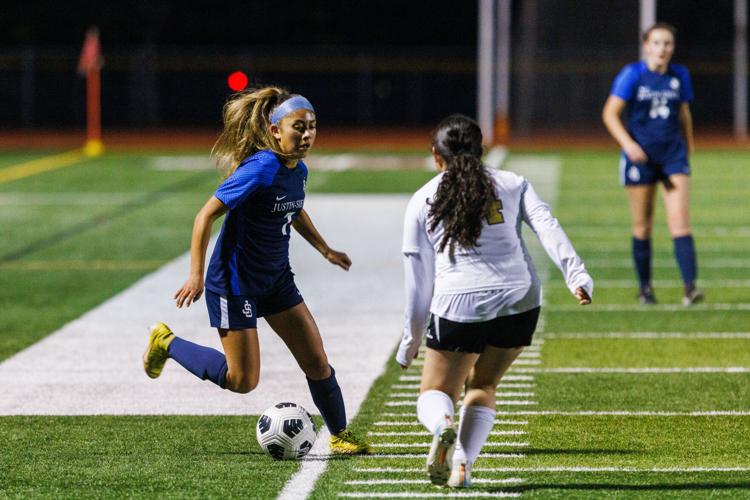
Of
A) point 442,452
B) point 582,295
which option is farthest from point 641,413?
point 442,452

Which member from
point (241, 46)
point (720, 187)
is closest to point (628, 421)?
point (720, 187)

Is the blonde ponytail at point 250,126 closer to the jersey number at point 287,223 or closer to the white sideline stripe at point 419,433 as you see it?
the jersey number at point 287,223

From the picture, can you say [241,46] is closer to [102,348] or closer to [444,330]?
[102,348]

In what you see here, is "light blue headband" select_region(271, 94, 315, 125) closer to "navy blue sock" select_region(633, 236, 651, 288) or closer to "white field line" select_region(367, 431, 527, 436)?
"white field line" select_region(367, 431, 527, 436)

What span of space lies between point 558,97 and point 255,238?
1196 inches

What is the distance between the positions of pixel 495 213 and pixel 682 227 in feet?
19.9

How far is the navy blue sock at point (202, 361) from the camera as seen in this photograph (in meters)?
6.77

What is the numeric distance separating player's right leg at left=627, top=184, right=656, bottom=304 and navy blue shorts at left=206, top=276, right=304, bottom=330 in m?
5.27

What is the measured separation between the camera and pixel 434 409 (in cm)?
571

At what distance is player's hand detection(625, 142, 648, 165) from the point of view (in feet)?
35.7

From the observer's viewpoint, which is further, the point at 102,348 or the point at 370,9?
the point at 370,9

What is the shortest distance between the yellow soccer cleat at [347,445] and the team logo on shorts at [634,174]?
5.08 meters

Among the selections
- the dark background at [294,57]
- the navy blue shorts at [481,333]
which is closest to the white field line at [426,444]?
the navy blue shorts at [481,333]

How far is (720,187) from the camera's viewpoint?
2236cm
